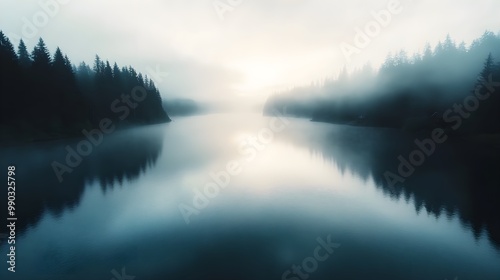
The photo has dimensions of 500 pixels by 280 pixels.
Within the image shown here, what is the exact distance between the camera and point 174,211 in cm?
2800

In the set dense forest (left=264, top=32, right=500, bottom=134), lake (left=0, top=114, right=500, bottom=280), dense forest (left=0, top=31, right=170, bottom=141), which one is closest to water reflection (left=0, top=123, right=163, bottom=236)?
lake (left=0, top=114, right=500, bottom=280)

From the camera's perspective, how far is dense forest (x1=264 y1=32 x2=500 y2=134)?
225 feet

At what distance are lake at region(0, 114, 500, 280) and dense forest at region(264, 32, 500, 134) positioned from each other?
30.5m

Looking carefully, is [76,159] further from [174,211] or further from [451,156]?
[451,156]

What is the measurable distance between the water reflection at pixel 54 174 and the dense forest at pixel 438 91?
3317 inches

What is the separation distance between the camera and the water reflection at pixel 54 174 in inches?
1171

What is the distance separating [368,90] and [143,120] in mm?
120457

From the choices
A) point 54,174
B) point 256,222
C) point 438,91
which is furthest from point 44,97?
point 438,91

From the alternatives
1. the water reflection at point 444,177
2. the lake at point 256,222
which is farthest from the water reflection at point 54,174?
the water reflection at point 444,177

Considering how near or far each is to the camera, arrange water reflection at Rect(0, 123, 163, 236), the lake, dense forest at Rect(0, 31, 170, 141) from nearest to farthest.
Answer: the lake → water reflection at Rect(0, 123, 163, 236) → dense forest at Rect(0, 31, 170, 141)

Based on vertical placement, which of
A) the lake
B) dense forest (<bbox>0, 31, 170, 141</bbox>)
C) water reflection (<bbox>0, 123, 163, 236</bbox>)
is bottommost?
the lake

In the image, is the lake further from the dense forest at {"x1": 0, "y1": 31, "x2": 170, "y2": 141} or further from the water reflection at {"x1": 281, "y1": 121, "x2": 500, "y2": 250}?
the dense forest at {"x1": 0, "y1": 31, "x2": 170, "y2": 141}

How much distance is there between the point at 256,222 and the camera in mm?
24688

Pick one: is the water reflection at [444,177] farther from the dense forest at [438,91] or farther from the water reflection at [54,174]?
the water reflection at [54,174]
